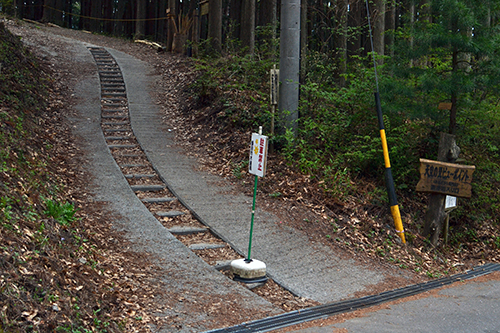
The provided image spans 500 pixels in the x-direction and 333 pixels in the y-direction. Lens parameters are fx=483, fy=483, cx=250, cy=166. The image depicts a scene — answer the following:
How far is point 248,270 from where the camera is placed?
684 centimetres

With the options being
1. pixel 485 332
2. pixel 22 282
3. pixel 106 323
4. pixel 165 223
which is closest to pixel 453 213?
pixel 485 332

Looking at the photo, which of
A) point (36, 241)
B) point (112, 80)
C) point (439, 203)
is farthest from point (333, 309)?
point (112, 80)

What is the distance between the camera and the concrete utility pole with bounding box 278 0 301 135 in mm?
10906

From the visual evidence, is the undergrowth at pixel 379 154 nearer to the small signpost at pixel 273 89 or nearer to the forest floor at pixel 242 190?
the forest floor at pixel 242 190

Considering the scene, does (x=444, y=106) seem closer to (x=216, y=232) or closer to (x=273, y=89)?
(x=273, y=89)

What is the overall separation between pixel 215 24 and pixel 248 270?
45.6ft

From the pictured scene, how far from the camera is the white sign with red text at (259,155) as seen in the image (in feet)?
23.5

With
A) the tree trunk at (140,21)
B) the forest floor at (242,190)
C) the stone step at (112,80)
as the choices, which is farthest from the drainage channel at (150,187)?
the tree trunk at (140,21)

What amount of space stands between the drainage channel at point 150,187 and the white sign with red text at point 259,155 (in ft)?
4.75

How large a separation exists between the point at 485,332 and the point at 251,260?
10.3 ft

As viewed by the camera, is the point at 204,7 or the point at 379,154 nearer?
the point at 379,154

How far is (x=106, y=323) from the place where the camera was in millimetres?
4977

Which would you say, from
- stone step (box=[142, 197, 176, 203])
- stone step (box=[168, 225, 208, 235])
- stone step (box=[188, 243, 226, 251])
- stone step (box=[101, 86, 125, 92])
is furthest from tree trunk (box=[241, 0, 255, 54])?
stone step (box=[188, 243, 226, 251])

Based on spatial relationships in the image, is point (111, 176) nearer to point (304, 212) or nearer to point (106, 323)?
point (304, 212)
